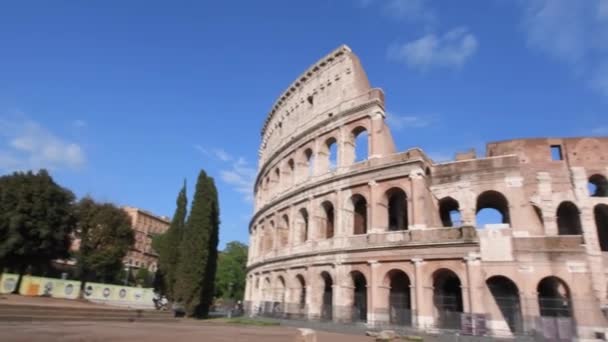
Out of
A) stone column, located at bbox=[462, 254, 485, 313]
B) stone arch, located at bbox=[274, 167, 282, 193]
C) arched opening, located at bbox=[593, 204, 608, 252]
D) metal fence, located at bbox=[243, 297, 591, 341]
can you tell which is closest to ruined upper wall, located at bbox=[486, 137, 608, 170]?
arched opening, located at bbox=[593, 204, 608, 252]

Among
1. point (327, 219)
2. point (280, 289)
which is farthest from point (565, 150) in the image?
point (280, 289)

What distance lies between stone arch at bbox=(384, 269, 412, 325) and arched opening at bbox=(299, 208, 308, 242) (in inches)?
291

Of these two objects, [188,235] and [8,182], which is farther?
[8,182]

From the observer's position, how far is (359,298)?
2223cm

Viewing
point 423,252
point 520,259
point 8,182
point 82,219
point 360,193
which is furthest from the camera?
point 82,219

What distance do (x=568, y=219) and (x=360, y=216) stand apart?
12.1 metres

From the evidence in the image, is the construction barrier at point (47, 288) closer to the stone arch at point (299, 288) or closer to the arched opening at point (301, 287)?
the stone arch at point (299, 288)

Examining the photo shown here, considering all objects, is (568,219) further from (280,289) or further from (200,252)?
(200,252)

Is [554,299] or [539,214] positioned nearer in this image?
[554,299]

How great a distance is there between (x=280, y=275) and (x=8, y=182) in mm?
19714

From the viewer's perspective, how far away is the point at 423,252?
62.2ft

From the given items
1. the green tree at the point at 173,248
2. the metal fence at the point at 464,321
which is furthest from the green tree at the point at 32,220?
the metal fence at the point at 464,321

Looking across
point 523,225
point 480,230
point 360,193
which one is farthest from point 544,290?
point 360,193

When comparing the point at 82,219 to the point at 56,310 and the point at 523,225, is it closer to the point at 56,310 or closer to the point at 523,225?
the point at 56,310
